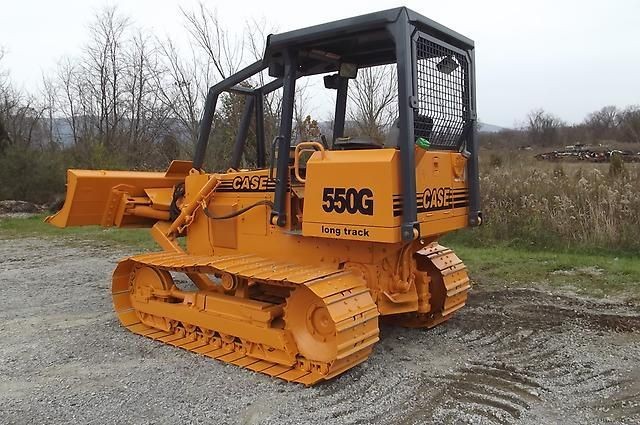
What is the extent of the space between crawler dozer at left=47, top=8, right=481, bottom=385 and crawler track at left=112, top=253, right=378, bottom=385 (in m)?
0.01

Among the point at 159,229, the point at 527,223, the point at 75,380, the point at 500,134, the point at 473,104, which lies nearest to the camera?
the point at 75,380

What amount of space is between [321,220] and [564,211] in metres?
7.20

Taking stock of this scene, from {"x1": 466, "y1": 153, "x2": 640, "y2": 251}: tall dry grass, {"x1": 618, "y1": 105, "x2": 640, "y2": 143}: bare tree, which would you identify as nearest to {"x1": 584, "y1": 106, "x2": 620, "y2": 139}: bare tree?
{"x1": 618, "y1": 105, "x2": 640, "y2": 143}: bare tree

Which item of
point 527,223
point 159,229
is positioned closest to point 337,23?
point 159,229

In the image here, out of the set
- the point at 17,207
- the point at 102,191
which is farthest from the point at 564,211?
the point at 17,207

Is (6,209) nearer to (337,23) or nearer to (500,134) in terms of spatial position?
(337,23)

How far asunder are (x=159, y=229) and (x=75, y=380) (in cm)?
229

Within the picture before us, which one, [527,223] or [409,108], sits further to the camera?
[527,223]

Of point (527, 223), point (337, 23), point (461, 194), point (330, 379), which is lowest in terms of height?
point (330, 379)

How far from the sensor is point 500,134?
53.2 m

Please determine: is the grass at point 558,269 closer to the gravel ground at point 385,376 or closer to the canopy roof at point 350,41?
the gravel ground at point 385,376

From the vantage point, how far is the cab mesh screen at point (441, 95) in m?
4.86

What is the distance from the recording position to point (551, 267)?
Result: 877 cm

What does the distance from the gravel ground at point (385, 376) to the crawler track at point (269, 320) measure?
187 millimetres
